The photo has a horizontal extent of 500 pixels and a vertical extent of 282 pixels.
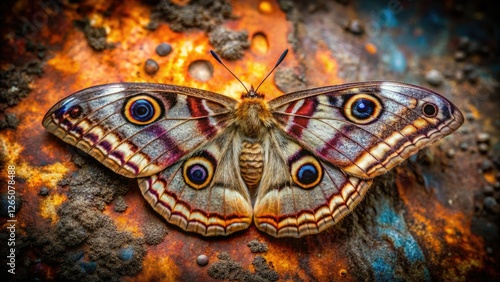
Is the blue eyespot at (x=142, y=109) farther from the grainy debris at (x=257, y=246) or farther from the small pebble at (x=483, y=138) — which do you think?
the small pebble at (x=483, y=138)

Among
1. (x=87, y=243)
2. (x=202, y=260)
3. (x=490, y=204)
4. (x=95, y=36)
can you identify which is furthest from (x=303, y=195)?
(x=95, y=36)

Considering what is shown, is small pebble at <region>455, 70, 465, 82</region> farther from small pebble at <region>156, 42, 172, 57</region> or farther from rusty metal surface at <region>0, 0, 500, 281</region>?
small pebble at <region>156, 42, 172, 57</region>

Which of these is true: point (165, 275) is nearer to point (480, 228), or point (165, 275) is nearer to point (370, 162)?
point (370, 162)

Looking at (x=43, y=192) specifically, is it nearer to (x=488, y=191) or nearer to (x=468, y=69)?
(x=488, y=191)

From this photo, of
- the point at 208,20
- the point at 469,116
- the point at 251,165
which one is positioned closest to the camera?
the point at 251,165

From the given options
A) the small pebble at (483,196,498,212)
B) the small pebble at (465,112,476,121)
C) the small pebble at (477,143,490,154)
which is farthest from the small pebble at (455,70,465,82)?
the small pebble at (483,196,498,212)

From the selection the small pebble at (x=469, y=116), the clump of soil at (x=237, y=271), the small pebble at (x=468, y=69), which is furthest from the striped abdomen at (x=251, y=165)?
the small pebble at (x=468, y=69)
